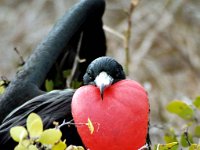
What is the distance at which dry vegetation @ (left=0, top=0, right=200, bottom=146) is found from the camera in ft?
22.4

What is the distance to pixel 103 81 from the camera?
3490 millimetres

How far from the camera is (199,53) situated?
6922 mm

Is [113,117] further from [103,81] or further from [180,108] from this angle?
[180,108]

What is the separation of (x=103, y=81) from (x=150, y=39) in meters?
3.43

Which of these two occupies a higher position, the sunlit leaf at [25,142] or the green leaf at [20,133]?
the green leaf at [20,133]

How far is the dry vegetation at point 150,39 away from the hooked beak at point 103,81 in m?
2.98

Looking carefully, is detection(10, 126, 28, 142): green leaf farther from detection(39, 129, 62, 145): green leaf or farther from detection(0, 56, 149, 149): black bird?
detection(0, 56, 149, 149): black bird

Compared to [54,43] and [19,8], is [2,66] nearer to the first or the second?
[19,8]

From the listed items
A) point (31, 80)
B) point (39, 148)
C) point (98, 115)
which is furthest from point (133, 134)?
point (31, 80)

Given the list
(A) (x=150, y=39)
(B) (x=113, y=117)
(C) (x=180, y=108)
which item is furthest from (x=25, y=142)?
(A) (x=150, y=39)

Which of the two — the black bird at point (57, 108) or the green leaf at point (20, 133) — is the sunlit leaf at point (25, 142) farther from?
the black bird at point (57, 108)

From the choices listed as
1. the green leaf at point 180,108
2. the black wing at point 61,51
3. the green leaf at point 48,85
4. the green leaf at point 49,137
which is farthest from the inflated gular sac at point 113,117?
the green leaf at point 48,85

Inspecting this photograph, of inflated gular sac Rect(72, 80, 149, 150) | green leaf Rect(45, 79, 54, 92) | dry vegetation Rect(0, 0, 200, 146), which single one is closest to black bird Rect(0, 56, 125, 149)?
inflated gular sac Rect(72, 80, 149, 150)

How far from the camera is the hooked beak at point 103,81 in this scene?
3432 millimetres
